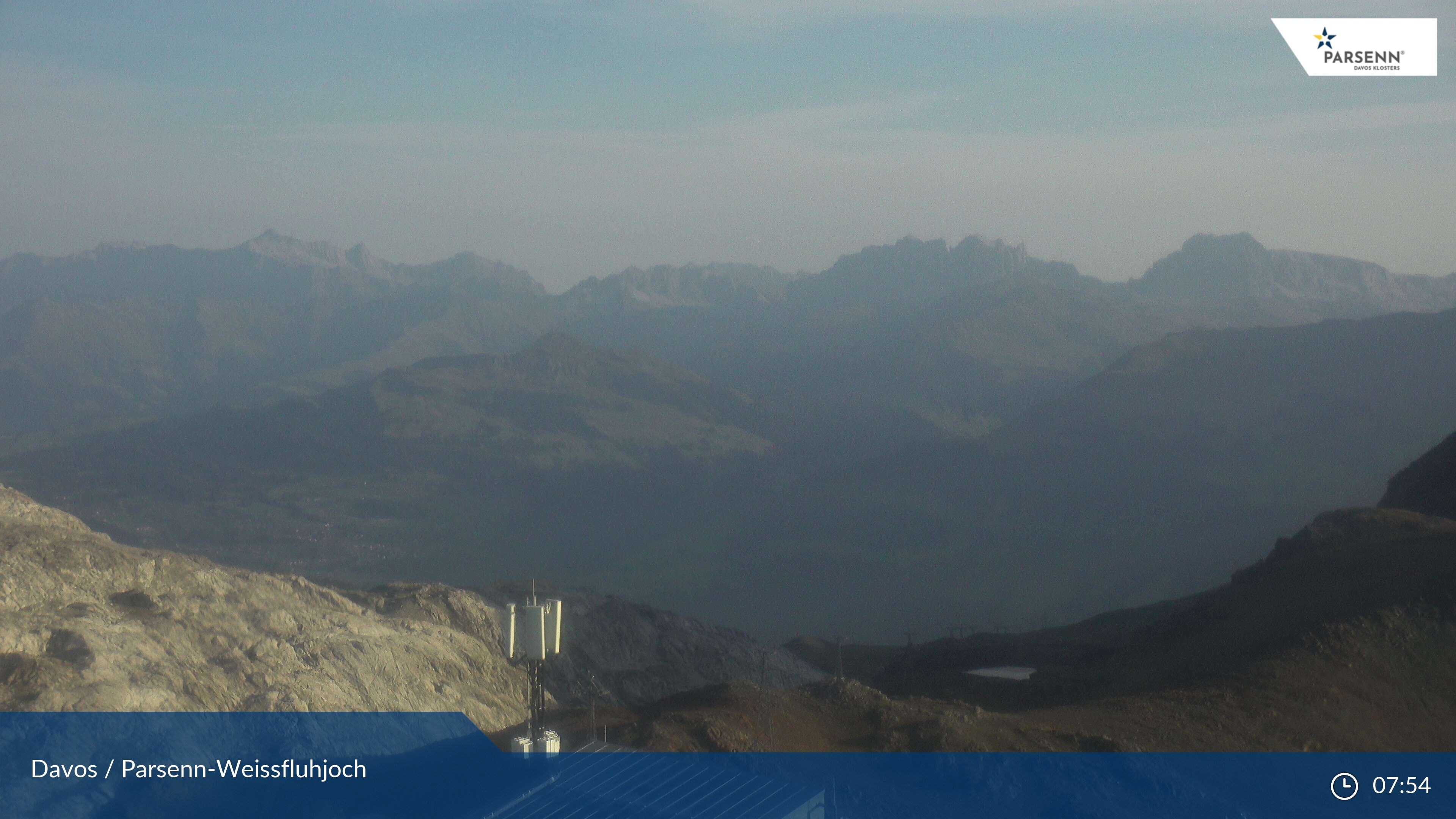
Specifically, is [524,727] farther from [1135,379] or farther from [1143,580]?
[1135,379]

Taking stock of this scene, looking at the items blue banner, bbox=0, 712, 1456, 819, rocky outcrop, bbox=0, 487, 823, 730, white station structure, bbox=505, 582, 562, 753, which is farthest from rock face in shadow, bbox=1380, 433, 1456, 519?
white station structure, bbox=505, 582, 562, 753

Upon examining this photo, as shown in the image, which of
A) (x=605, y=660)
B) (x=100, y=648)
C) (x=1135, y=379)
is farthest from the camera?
(x=1135, y=379)

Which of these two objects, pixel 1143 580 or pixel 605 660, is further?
pixel 1143 580

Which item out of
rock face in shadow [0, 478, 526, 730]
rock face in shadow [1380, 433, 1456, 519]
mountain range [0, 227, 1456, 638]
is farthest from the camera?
mountain range [0, 227, 1456, 638]

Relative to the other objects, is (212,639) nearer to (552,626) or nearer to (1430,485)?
(552,626)

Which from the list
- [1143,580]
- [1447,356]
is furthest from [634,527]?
[1447,356]

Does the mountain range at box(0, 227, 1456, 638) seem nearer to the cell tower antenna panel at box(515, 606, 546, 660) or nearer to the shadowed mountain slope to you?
the shadowed mountain slope
